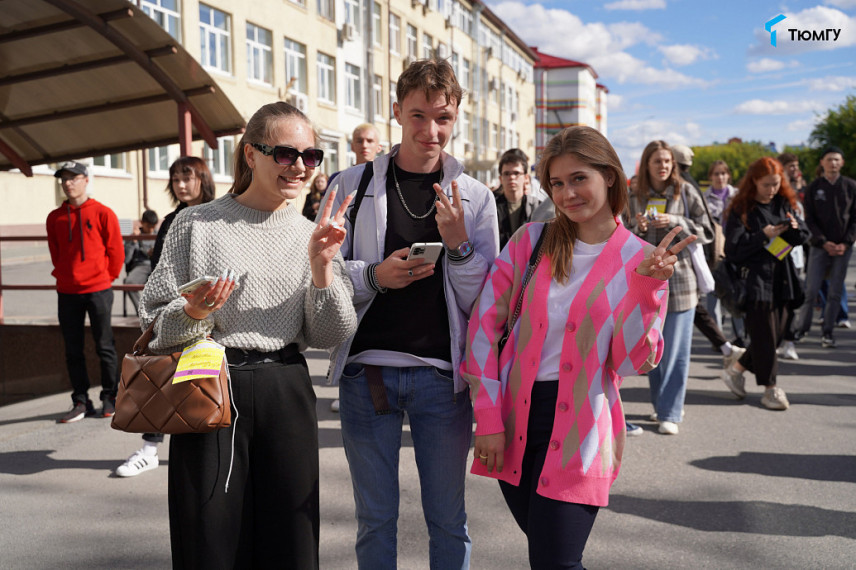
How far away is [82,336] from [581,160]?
5873 millimetres

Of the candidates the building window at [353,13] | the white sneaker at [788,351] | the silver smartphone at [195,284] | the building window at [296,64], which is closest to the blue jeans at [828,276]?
the white sneaker at [788,351]

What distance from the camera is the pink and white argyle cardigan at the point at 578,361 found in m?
2.58

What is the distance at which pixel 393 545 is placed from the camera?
294 centimetres

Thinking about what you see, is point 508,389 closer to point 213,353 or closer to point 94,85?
point 213,353

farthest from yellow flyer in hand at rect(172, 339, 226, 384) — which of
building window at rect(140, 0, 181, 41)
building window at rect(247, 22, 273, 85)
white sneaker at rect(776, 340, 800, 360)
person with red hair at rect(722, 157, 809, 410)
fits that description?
building window at rect(247, 22, 273, 85)

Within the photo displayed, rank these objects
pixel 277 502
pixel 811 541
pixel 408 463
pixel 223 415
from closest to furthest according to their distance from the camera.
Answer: pixel 223 415, pixel 277 502, pixel 811 541, pixel 408 463

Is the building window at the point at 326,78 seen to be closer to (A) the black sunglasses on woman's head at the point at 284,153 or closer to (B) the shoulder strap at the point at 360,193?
(B) the shoulder strap at the point at 360,193

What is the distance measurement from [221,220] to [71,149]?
27.8 ft

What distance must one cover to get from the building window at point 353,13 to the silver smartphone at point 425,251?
32.6 meters

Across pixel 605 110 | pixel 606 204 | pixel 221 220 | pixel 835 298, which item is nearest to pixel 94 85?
pixel 221 220

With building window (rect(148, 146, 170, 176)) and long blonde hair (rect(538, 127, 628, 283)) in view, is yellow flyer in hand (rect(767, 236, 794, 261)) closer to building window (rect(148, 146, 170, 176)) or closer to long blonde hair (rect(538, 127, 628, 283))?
long blonde hair (rect(538, 127, 628, 283))

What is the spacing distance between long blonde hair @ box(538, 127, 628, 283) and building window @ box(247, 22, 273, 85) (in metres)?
25.1

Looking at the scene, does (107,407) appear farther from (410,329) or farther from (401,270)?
(401,270)

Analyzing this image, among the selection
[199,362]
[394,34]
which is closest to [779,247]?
[199,362]
